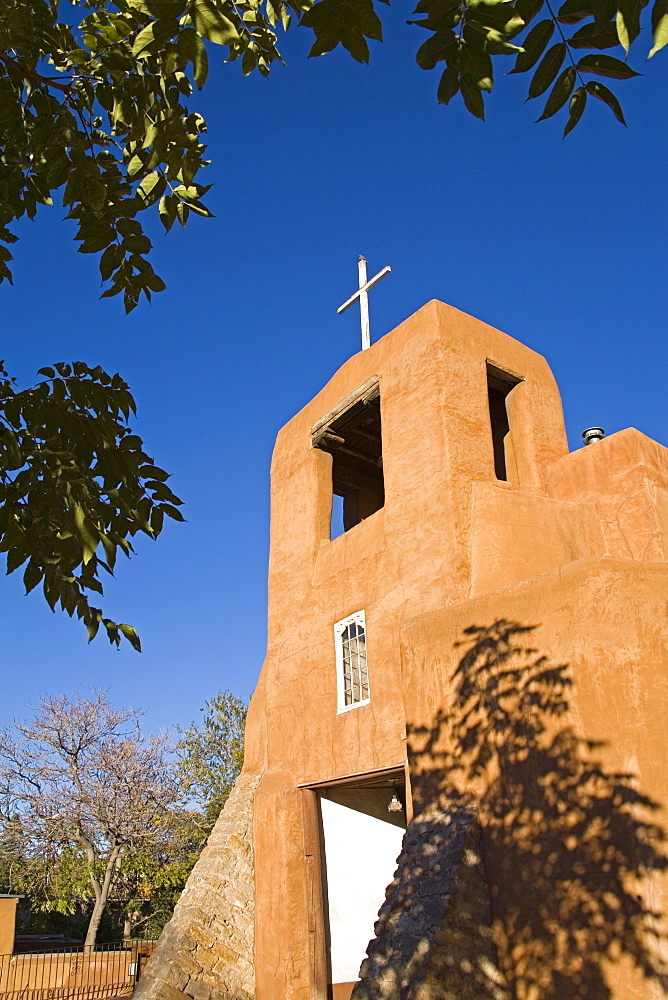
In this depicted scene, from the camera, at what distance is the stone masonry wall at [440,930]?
6.98 m

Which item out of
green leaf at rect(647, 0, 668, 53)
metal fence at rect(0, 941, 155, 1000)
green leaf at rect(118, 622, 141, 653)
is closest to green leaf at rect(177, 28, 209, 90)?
green leaf at rect(647, 0, 668, 53)

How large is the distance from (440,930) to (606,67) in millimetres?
6763

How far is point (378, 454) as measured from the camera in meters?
15.8

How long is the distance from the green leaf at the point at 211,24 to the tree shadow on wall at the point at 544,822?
607 centimetres

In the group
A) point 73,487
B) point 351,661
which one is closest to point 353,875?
point 351,661

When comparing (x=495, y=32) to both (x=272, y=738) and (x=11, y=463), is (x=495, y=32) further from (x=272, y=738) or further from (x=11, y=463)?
(x=272, y=738)

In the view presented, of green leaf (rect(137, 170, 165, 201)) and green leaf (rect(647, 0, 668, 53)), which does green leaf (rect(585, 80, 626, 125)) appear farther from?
green leaf (rect(137, 170, 165, 201))

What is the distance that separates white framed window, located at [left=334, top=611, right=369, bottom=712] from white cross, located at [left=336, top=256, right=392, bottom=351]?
16.8 feet

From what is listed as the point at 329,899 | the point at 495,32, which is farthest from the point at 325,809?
the point at 495,32

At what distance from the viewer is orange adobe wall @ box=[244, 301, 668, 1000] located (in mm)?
7223

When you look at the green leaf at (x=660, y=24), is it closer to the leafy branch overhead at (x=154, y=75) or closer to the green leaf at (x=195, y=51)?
the leafy branch overhead at (x=154, y=75)

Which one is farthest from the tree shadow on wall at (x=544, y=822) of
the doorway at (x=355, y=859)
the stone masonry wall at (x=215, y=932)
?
the stone masonry wall at (x=215, y=932)

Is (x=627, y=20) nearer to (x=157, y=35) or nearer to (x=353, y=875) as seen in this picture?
(x=157, y=35)

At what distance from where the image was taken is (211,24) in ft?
10.8
